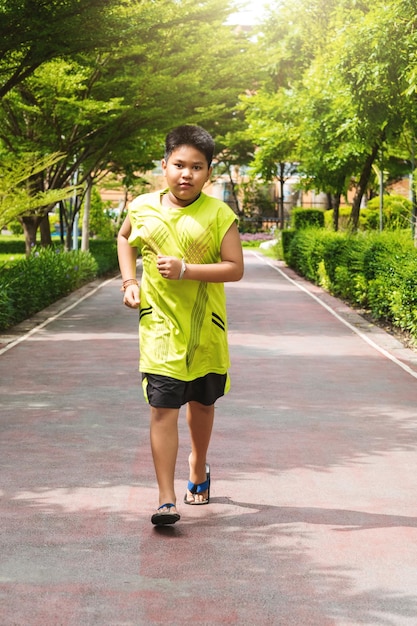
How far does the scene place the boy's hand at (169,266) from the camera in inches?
211

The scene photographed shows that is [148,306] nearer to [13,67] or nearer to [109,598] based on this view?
[109,598]

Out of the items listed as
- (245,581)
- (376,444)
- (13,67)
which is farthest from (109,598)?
(13,67)

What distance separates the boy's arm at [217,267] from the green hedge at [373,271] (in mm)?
8991

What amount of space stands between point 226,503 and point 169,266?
1.58 metres

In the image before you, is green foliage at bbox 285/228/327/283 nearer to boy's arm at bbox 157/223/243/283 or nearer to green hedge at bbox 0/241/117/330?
green hedge at bbox 0/241/117/330

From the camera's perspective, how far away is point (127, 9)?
69.6ft

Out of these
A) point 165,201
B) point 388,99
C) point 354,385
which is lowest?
point 354,385

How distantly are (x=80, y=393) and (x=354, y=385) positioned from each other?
267 cm

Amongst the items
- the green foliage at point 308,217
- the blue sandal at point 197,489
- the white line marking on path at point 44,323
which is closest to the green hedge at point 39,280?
the white line marking on path at point 44,323

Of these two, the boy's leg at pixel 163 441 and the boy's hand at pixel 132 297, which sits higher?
the boy's hand at pixel 132 297

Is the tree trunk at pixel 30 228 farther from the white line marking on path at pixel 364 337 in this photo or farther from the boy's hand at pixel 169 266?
the boy's hand at pixel 169 266

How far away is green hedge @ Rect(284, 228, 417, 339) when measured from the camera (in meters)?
15.4

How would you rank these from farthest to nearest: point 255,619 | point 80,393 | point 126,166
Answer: point 126,166 → point 80,393 → point 255,619

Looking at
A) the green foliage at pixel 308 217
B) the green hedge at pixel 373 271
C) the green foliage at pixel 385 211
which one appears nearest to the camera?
the green hedge at pixel 373 271
